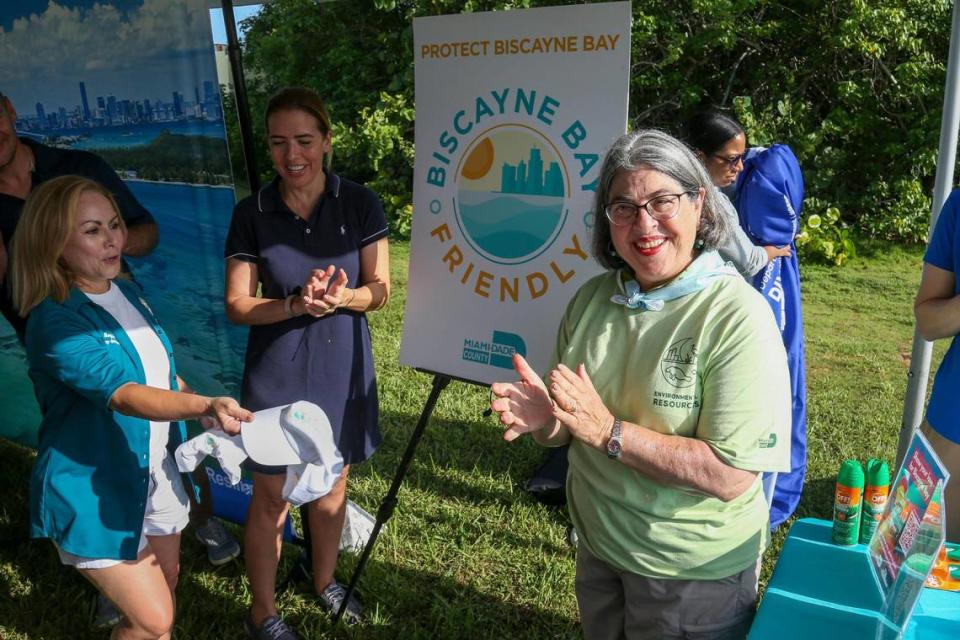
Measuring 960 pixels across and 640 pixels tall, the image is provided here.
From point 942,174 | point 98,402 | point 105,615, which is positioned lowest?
point 105,615

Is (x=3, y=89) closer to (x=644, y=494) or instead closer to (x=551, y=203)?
(x=551, y=203)

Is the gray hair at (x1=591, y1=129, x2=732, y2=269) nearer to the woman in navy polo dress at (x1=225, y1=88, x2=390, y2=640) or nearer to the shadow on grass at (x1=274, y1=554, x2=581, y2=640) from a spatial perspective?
the woman in navy polo dress at (x1=225, y1=88, x2=390, y2=640)

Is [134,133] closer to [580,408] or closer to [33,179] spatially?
[33,179]

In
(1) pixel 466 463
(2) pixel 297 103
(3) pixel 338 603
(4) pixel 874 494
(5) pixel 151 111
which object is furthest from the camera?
(1) pixel 466 463

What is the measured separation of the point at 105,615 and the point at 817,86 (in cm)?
805

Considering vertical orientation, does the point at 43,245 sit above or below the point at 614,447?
above

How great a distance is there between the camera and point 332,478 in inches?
77.9

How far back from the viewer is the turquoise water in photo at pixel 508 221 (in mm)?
2240

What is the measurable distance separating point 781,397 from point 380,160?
8.71 metres

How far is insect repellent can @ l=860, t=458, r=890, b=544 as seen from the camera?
1.52m

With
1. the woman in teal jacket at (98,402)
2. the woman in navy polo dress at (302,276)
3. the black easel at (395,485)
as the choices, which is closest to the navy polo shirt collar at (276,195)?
the woman in navy polo dress at (302,276)

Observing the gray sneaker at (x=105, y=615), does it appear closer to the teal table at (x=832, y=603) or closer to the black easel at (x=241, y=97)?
the black easel at (x=241, y=97)

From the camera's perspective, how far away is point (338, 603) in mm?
2740

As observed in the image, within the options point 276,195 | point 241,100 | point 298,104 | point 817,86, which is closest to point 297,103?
point 298,104
